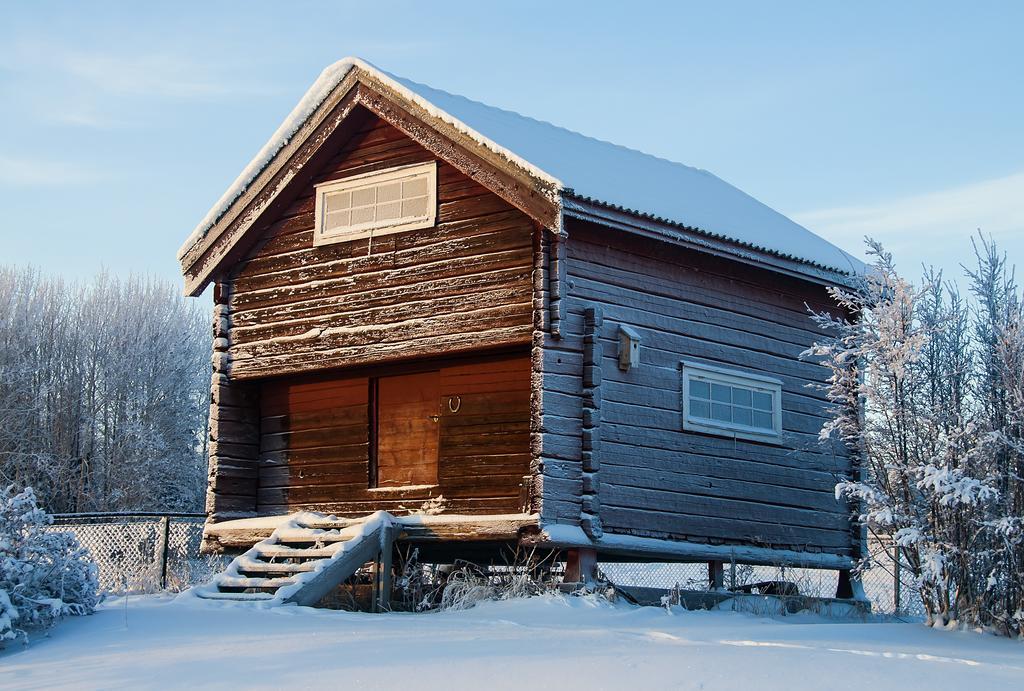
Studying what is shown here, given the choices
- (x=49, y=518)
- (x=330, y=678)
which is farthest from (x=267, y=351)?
(x=330, y=678)

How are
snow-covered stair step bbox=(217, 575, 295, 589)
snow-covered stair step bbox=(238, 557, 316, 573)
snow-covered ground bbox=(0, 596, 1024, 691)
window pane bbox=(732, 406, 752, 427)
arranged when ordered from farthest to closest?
window pane bbox=(732, 406, 752, 427)
snow-covered stair step bbox=(238, 557, 316, 573)
snow-covered stair step bbox=(217, 575, 295, 589)
snow-covered ground bbox=(0, 596, 1024, 691)

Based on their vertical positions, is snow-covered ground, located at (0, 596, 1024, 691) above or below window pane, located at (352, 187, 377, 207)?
below

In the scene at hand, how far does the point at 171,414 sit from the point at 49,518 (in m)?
29.6

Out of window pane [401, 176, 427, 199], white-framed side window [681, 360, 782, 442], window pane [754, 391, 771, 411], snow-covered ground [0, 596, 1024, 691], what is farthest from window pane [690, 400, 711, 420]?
window pane [401, 176, 427, 199]

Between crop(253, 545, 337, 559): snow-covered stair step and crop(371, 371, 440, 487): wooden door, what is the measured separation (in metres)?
1.99

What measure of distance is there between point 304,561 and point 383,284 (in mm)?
3589

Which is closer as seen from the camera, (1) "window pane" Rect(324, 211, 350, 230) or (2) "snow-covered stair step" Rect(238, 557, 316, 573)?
(2) "snow-covered stair step" Rect(238, 557, 316, 573)

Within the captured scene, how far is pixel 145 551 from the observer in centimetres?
2242

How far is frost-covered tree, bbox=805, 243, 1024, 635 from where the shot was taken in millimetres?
12328

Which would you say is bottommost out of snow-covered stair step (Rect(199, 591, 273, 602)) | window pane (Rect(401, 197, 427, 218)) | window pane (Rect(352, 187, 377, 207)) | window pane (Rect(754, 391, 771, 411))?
snow-covered stair step (Rect(199, 591, 273, 602))

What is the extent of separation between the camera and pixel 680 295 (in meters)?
16.1

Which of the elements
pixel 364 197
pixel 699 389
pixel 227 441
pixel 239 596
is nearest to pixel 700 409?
pixel 699 389

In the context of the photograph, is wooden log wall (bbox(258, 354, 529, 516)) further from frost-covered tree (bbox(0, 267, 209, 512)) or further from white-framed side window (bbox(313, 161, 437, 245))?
frost-covered tree (bbox(0, 267, 209, 512))

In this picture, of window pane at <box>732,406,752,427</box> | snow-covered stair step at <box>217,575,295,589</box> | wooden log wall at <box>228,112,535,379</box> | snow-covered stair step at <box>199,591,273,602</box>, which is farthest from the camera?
window pane at <box>732,406,752,427</box>
